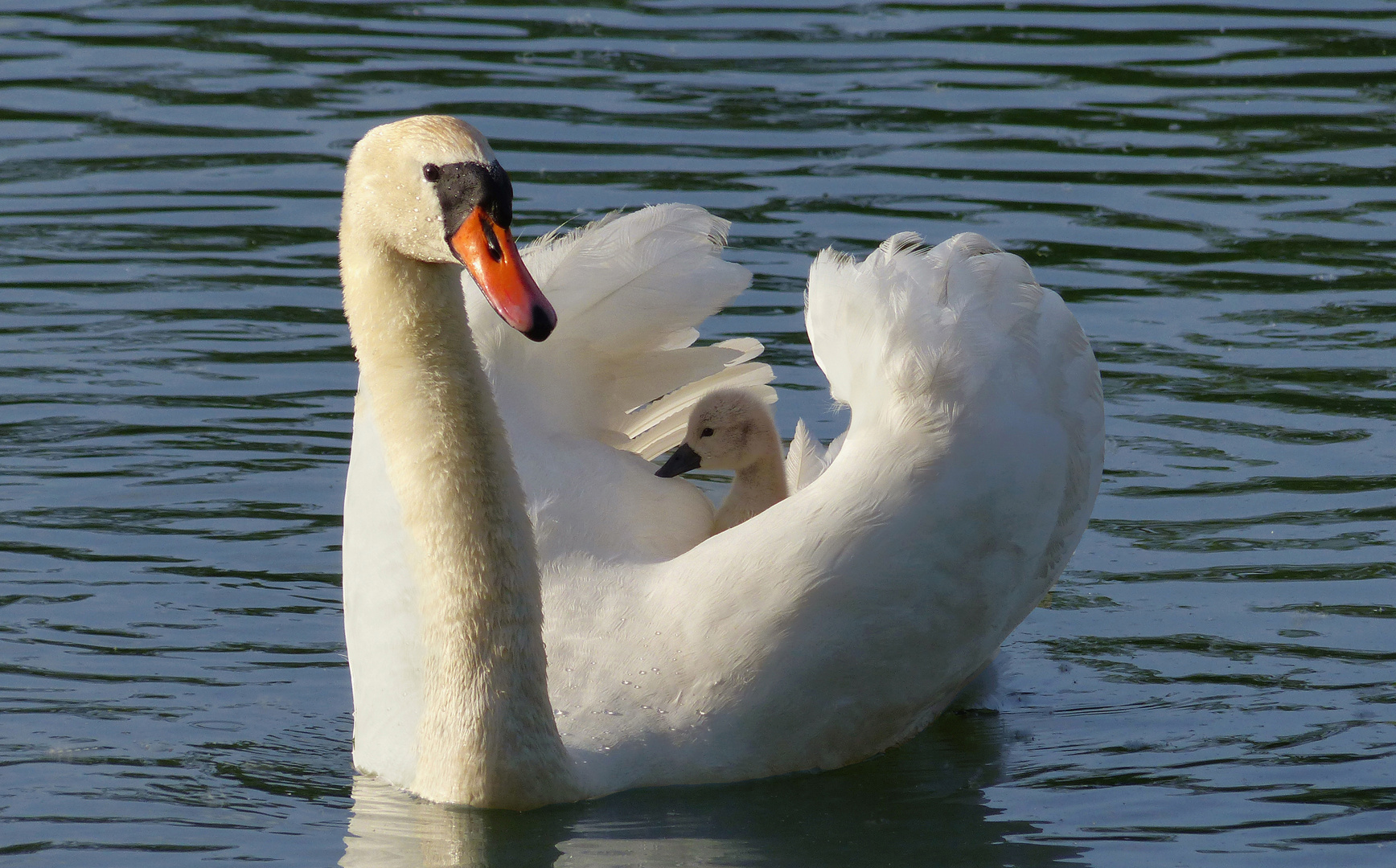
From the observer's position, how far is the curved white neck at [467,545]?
5.22 metres

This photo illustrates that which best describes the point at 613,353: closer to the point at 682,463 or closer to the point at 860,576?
the point at 682,463

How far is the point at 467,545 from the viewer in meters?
5.28

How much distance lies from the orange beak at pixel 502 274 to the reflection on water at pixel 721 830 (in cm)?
130

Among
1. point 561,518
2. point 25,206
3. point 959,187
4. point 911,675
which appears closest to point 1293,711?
point 911,675

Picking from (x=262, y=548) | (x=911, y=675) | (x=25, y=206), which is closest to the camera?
(x=911, y=675)

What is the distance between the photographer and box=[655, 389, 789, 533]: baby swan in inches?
274

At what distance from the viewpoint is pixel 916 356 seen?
5.73 metres

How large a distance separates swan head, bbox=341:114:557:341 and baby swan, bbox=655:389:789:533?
207 cm

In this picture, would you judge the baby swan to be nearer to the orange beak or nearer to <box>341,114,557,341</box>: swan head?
<box>341,114,557,341</box>: swan head

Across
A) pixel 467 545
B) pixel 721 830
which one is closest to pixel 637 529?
pixel 467 545

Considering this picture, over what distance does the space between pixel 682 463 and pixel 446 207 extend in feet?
7.79

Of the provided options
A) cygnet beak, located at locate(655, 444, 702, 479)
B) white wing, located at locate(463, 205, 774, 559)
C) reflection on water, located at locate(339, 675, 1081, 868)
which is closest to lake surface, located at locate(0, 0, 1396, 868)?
reflection on water, located at locate(339, 675, 1081, 868)

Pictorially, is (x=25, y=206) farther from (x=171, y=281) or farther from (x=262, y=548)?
(x=262, y=548)

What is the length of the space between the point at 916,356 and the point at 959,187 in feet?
17.2
